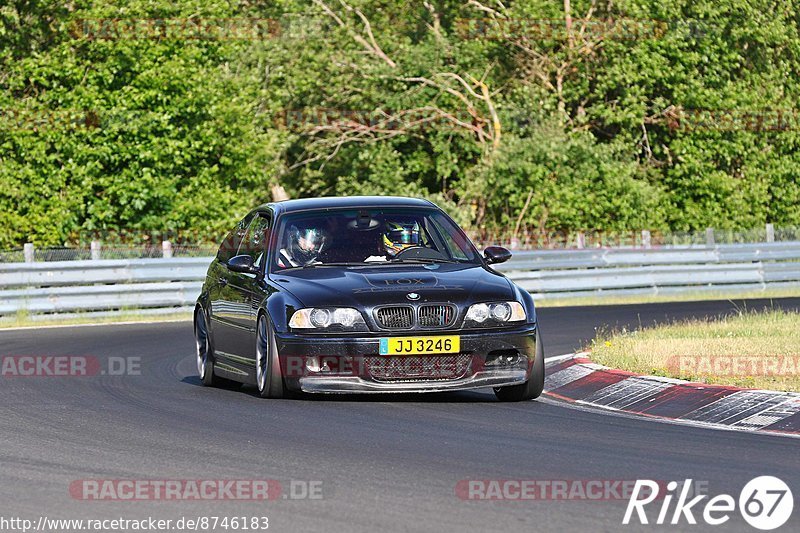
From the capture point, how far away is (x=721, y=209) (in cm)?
4331

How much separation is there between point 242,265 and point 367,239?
103 cm

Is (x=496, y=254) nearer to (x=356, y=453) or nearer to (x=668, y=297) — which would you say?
(x=356, y=453)

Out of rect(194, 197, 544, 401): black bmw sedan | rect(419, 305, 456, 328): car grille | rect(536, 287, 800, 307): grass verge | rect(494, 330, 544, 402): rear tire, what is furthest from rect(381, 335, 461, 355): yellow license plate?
rect(536, 287, 800, 307): grass verge

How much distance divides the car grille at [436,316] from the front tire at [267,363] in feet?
3.71

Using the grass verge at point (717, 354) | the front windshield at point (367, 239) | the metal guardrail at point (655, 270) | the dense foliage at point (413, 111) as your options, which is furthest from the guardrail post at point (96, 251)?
the front windshield at point (367, 239)

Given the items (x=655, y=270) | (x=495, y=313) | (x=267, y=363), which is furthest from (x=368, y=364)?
(x=655, y=270)

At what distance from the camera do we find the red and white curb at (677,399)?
10.4 metres

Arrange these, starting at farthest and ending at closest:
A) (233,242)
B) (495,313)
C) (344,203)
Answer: (233,242), (344,203), (495,313)

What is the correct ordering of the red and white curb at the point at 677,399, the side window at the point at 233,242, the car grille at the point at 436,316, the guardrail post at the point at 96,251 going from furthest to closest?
the guardrail post at the point at 96,251
the side window at the point at 233,242
the car grille at the point at 436,316
the red and white curb at the point at 677,399

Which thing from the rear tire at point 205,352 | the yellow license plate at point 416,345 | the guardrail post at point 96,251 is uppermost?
the yellow license plate at point 416,345

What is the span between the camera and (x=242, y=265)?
1307cm

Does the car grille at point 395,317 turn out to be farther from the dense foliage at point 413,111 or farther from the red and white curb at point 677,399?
the dense foliage at point 413,111

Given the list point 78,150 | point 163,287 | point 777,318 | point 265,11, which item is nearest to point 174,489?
point 777,318

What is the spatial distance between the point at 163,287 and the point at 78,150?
32.5 ft
